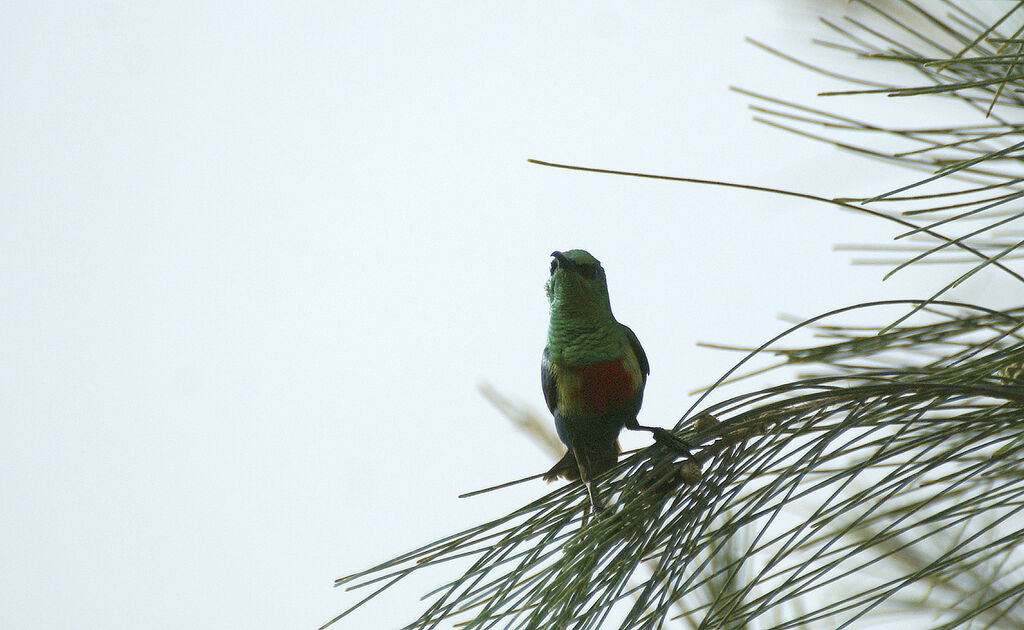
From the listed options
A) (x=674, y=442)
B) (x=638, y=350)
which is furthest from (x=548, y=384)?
(x=674, y=442)

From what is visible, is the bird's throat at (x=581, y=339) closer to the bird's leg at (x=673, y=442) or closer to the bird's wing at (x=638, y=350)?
the bird's wing at (x=638, y=350)

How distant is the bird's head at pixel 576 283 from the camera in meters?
2.00

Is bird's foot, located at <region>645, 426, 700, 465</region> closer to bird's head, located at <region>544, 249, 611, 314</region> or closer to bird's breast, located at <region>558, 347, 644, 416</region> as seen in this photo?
bird's breast, located at <region>558, 347, 644, 416</region>

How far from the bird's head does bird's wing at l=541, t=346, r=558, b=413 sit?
123mm

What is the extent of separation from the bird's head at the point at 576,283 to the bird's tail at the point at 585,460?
31 centimetres

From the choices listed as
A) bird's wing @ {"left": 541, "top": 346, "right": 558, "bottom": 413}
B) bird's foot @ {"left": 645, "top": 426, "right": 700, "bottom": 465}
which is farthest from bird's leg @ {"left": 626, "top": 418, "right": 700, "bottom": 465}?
bird's wing @ {"left": 541, "top": 346, "right": 558, "bottom": 413}

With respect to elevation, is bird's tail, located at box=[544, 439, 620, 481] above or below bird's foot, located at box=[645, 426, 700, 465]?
above

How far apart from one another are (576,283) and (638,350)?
22 centimetres

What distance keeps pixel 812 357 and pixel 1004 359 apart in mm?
327

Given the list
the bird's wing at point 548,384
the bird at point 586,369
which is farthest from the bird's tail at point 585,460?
the bird's wing at point 548,384

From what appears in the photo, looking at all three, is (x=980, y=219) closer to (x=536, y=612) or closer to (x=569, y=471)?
(x=569, y=471)

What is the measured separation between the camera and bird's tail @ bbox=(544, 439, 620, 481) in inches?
76.1

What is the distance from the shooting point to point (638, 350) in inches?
80.7

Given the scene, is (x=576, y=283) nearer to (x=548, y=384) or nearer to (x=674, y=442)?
(x=548, y=384)
